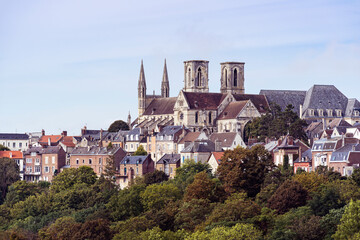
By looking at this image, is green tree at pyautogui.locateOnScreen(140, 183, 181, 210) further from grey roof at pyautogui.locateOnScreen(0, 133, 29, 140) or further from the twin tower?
grey roof at pyautogui.locateOnScreen(0, 133, 29, 140)

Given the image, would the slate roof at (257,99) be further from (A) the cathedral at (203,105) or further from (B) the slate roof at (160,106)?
(B) the slate roof at (160,106)

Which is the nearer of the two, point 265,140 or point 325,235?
point 325,235

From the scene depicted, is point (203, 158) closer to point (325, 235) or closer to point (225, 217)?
point (225, 217)

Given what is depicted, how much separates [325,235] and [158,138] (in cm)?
4292

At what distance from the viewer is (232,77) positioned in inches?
4803

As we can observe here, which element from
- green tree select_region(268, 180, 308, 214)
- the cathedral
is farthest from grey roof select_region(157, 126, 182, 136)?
green tree select_region(268, 180, 308, 214)

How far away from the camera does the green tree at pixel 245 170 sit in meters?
67.1

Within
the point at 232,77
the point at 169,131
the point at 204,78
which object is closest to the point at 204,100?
the point at 232,77

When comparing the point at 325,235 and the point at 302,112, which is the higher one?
the point at 302,112

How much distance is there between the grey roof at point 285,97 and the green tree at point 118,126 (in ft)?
57.3

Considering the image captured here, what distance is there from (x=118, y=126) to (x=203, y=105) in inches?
478

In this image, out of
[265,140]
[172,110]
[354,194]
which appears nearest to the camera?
[354,194]

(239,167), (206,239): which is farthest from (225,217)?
(239,167)

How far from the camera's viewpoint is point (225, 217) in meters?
59.1
